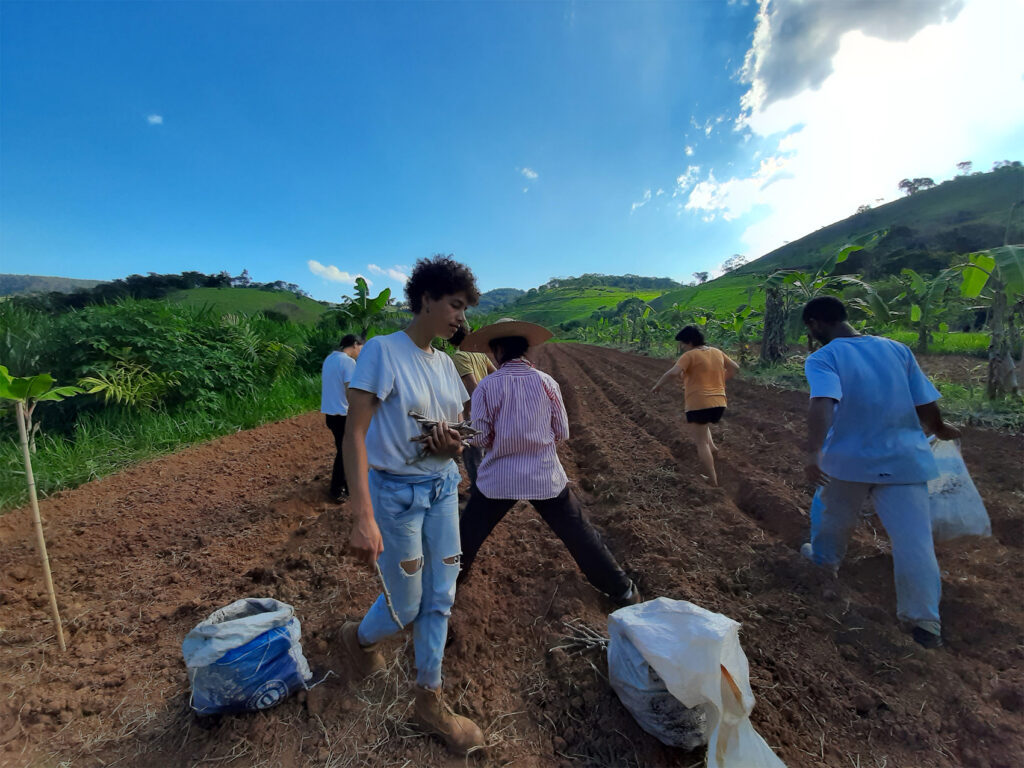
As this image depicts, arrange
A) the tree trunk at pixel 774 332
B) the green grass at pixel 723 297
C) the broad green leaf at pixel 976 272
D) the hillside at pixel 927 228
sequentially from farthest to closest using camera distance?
the hillside at pixel 927 228, the green grass at pixel 723 297, the tree trunk at pixel 774 332, the broad green leaf at pixel 976 272

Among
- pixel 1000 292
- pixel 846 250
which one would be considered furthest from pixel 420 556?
pixel 846 250

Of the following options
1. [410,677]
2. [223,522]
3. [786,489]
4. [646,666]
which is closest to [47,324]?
[223,522]

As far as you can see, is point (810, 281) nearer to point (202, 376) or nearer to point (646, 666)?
point (646, 666)

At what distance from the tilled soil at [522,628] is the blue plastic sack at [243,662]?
0.48 ft

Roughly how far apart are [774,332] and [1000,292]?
5.90 meters

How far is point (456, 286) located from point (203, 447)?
6.27 m

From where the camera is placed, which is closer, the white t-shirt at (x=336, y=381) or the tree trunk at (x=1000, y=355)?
the white t-shirt at (x=336, y=381)

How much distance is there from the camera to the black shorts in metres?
4.47

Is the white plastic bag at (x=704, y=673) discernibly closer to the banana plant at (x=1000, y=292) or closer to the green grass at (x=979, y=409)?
the green grass at (x=979, y=409)

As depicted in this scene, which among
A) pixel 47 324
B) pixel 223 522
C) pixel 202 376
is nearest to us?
pixel 223 522

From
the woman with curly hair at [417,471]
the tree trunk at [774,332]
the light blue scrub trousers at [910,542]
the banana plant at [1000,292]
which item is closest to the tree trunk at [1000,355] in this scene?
the banana plant at [1000,292]

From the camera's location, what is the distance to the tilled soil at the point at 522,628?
6.34 feet

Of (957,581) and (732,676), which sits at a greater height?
(732,676)

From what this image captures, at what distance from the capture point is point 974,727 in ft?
6.19
